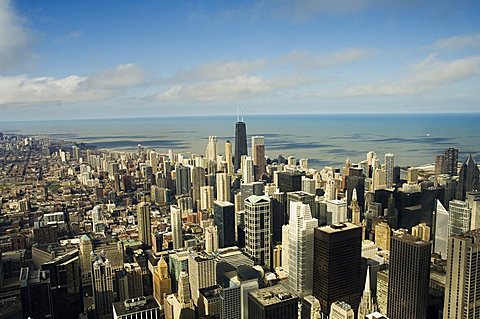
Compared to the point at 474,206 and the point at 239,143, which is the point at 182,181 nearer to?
the point at 239,143

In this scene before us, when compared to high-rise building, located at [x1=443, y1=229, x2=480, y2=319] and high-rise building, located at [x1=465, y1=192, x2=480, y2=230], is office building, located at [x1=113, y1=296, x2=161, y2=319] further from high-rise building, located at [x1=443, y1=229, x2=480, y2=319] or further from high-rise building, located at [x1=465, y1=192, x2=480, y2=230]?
high-rise building, located at [x1=465, y1=192, x2=480, y2=230]

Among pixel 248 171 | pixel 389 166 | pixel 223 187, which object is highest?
pixel 389 166

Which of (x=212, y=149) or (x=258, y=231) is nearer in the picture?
(x=258, y=231)

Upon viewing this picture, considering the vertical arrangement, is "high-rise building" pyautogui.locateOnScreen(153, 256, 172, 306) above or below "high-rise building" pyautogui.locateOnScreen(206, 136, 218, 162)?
below

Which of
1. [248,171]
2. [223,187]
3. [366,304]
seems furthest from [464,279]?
[248,171]

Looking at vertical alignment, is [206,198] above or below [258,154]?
below

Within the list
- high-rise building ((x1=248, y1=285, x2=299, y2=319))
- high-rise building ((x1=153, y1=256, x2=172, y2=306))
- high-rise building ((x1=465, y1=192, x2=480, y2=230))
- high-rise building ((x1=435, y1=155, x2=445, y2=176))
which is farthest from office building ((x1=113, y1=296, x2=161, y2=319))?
high-rise building ((x1=435, y1=155, x2=445, y2=176))

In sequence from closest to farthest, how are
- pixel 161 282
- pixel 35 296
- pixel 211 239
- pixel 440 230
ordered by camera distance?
1. pixel 35 296
2. pixel 161 282
3. pixel 440 230
4. pixel 211 239
